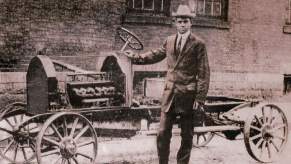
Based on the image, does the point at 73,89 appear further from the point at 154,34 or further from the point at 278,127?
the point at 154,34

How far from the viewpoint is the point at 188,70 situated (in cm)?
583

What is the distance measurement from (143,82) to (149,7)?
192cm

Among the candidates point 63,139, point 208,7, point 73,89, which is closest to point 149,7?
point 208,7

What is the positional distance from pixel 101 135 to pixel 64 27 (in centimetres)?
273

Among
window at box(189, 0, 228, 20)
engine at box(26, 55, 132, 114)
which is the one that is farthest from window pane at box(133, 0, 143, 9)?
engine at box(26, 55, 132, 114)

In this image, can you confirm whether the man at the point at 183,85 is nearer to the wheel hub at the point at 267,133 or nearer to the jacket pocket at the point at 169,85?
the jacket pocket at the point at 169,85

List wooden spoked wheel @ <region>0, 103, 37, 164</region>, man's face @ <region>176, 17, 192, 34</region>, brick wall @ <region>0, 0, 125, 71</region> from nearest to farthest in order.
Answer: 1. man's face @ <region>176, 17, 192, 34</region>
2. wooden spoked wheel @ <region>0, 103, 37, 164</region>
3. brick wall @ <region>0, 0, 125, 71</region>

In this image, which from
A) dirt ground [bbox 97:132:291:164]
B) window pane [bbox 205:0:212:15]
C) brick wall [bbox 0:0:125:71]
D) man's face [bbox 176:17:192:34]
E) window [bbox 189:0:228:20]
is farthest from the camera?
window pane [bbox 205:0:212:15]

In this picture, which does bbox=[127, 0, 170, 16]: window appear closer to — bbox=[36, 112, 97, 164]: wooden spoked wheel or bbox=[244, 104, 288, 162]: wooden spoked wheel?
bbox=[244, 104, 288, 162]: wooden spoked wheel

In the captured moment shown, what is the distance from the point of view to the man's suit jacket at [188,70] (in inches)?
226

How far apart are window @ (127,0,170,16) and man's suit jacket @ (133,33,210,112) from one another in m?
4.01

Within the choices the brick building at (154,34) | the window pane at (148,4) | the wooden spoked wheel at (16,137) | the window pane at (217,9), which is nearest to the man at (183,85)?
the brick building at (154,34)

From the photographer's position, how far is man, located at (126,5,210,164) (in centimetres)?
575

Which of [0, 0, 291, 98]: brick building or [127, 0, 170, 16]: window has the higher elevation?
[127, 0, 170, 16]: window
